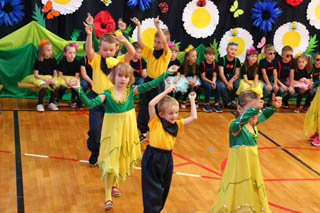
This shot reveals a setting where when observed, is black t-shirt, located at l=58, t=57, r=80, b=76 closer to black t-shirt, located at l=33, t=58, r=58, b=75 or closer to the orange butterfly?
black t-shirt, located at l=33, t=58, r=58, b=75

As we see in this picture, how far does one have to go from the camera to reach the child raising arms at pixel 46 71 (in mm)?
7629

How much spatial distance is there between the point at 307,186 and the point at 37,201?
290cm

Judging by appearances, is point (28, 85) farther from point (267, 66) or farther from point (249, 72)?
point (267, 66)

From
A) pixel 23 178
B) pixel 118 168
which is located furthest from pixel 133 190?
pixel 23 178

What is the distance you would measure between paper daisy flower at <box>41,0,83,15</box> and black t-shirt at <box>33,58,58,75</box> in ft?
3.21

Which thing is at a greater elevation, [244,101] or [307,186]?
[244,101]

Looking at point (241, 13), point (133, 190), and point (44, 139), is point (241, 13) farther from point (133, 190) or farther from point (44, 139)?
point (133, 190)

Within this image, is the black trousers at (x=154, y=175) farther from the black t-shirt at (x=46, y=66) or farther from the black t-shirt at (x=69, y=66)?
the black t-shirt at (x=46, y=66)

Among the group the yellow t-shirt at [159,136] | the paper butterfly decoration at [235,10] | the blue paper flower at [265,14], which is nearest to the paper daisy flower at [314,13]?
the blue paper flower at [265,14]

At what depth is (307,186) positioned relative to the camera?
5.10m

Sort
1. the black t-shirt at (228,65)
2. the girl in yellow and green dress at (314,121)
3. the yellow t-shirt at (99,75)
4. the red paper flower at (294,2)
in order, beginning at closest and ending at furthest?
1. the yellow t-shirt at (99,75)
2. the girl in yellow and green dress at (314,121)
3. the black t-shirt at (228,65)
4. the red paper flower at (294,2)

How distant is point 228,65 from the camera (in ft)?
28.0

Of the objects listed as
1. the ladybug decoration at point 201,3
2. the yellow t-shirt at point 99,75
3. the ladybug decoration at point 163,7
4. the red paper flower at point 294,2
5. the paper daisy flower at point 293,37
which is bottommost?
the yellow t-shirt at point 99,75

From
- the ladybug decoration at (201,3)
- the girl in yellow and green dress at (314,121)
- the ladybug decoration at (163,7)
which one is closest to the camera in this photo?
the girl in yellow and green dress at (314,121)
